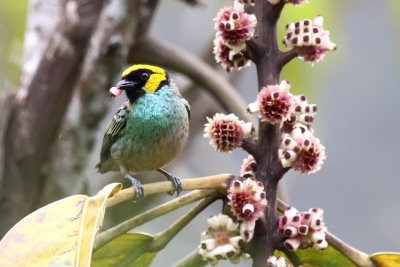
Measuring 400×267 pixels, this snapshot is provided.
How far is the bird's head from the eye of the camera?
1715 millimetres

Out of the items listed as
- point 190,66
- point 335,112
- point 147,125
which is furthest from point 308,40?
point 335,112

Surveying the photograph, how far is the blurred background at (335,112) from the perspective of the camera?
3143 millimetres

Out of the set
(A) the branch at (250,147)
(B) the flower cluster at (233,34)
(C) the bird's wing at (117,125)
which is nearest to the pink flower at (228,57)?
(B) the flower cluster at (233,34)

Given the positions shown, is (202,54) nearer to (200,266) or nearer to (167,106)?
(167,106)

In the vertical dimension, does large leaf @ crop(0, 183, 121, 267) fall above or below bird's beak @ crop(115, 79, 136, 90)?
below

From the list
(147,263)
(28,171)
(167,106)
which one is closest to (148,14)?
(28,171)

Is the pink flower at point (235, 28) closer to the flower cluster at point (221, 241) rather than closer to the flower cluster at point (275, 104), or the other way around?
the flower cluster at point (275, 104)

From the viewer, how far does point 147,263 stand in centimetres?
159

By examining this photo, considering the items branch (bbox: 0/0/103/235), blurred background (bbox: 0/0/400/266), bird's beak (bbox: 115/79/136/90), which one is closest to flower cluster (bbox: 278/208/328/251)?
bird's beak (bbox: 115/79/136/90)

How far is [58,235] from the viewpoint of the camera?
130 centimetres

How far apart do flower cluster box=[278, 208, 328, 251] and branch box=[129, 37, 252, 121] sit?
3.53ft

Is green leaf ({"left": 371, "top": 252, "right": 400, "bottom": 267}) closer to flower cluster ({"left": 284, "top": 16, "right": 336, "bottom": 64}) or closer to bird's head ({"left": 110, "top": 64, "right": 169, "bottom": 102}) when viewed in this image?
flower cluster ({"left": 284, "top": 16, "right": 336, "bottom": 64})

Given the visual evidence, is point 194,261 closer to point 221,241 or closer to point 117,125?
point 221,241

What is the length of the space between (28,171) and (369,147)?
1.90 meters
